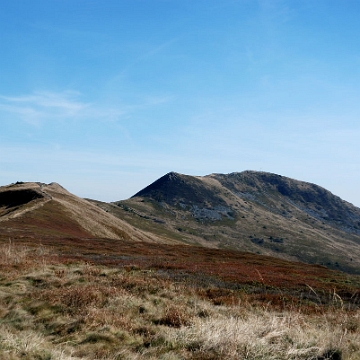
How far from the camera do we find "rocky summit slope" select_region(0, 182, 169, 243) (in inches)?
2444

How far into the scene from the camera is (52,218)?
72.3 meters

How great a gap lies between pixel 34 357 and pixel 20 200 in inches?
3250

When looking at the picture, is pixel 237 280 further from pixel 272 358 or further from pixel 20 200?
pixel 20 200

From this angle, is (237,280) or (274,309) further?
(237,280)

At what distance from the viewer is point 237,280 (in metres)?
26.7

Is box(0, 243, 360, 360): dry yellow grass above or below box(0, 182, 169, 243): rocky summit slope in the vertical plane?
below

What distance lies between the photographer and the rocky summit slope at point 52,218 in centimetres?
6209

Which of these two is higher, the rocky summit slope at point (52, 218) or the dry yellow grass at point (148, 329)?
the rocky summit slope at point (52, 218)

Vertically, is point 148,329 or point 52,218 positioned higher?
point 52,218

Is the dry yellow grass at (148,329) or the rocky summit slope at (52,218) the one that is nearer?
the dry yellow grass at (148,329)

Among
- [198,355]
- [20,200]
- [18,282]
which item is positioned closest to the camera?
[198,355]

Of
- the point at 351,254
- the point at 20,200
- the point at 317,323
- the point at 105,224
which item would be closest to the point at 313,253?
the point at 351,254

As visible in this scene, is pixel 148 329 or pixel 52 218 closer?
pixel 148 329

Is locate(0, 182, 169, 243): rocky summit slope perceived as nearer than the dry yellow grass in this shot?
No
